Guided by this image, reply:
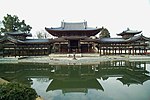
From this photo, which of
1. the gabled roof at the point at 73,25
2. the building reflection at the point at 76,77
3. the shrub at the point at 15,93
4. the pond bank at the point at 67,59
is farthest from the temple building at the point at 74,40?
the shrub at the point at 15,93

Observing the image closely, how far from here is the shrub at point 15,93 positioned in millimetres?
6824

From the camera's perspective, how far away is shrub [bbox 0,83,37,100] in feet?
22.4

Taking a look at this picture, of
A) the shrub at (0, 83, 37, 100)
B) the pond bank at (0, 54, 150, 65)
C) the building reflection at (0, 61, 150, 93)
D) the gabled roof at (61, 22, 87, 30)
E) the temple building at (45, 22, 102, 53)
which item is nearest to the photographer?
the shrub at (0, 83, 37, 100)

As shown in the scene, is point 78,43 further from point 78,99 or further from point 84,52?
point 78,99

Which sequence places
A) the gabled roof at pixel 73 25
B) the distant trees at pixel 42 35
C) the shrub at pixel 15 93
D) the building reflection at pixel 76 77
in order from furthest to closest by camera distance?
the distant trees at pixel 42 35 → the gabled roof at pixel 73 25 → the building reflection at pixel 76 77 → the shrub at pixel 15 93

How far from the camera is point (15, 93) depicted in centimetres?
691

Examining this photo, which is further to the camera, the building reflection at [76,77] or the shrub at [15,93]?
the building reflection at [76,77]

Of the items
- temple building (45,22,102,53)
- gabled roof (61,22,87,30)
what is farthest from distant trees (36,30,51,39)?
temple building (45,22,102,53)

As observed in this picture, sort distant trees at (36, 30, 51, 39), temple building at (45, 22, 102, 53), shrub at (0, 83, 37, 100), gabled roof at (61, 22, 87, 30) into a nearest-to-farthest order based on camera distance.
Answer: shrub at (0, 83, 37, 100), temple building at (45, 22, 102, 53), gabled roof at (61, 22, 87, 30), distant trees at (36, 30, 51, 39)

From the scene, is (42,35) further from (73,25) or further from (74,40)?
(74,40)

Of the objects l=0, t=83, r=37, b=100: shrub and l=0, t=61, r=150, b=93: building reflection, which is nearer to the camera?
l=0, t=83, r=37, b=100: shrub

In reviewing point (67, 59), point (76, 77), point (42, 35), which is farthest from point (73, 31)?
point (42, 35)

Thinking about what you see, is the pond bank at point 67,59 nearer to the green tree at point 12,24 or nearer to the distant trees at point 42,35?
the green tree at point 12,24

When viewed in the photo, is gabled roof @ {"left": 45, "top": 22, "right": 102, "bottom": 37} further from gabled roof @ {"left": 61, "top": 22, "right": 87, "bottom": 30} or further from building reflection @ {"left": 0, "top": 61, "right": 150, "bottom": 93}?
building reflection @ {"left": 0, "top": 61, "right": 150, "bottom": 93}
